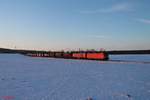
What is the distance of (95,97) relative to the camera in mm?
8852

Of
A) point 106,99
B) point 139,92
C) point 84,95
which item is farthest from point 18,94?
point 139,92

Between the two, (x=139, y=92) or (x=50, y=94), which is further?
(x=139, y=92)

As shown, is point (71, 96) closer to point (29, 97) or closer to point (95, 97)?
point (95, 97)

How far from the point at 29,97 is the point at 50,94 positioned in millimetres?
1014

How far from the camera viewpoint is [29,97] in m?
8.68

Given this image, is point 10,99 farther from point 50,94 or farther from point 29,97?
point 50,94

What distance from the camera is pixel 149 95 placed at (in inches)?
364

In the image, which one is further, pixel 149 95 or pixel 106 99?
pixel 149 95

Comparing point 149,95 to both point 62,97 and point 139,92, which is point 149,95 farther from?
point 62,97

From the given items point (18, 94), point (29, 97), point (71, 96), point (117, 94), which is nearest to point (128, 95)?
point (117, 94)

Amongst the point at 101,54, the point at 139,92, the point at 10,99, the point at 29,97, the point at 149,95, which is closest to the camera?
the point at 10,99

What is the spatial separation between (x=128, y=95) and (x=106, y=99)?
1201 mm

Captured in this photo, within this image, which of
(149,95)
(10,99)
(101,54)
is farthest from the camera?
(101,54)

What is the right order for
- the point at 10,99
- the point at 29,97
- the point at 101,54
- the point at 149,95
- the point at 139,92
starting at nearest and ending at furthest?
the point at 10,99, the point at 29,97, the point at 149,95, the point at 139,92, the point at 101,54
